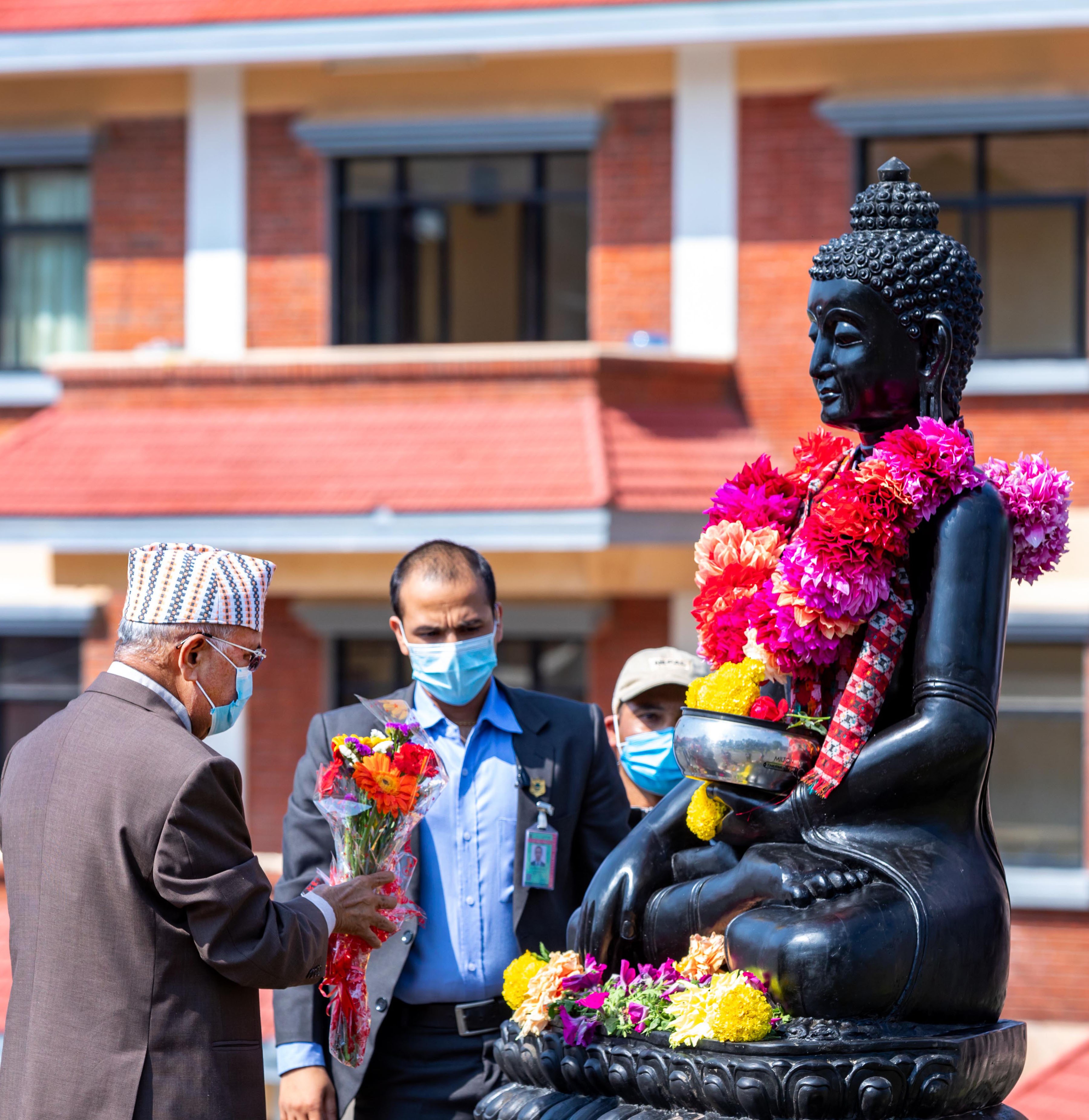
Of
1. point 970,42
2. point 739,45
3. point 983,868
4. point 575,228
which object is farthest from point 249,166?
point 983,868

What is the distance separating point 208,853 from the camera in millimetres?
2861

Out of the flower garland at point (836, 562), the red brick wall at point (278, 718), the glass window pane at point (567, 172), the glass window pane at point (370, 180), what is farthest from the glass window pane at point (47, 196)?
the flower garland at point (836, 562)

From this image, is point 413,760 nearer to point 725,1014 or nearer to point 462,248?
point 725,1014

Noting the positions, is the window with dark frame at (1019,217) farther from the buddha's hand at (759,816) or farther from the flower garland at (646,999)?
the flower garland at (646,999)

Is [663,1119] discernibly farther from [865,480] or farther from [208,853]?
[865,480]

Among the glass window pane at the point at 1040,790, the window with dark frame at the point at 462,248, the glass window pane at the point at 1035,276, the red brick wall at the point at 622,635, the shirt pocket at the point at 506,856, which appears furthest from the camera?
the window with dark frame at the point at 462,248

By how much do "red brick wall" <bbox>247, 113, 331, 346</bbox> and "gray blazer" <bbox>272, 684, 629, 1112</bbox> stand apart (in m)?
7.31

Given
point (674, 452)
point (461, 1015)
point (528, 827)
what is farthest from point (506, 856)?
point (674, 452)

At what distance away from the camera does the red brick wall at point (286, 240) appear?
10.8 m

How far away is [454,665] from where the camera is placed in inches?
146

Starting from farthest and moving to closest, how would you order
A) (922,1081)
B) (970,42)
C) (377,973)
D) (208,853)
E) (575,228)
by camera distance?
(575,228) → (970,42) → (377,973) → (208,853) → (922,1081)

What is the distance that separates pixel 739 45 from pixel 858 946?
328 inches

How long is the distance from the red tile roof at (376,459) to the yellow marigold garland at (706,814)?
606 cm

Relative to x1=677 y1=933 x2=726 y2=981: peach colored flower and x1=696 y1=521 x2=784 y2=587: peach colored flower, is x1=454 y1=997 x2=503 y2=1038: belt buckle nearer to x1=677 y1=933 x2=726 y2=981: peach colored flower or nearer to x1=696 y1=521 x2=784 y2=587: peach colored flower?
x1=677 y1=933 x2=726 y2=981: peach colored flower
